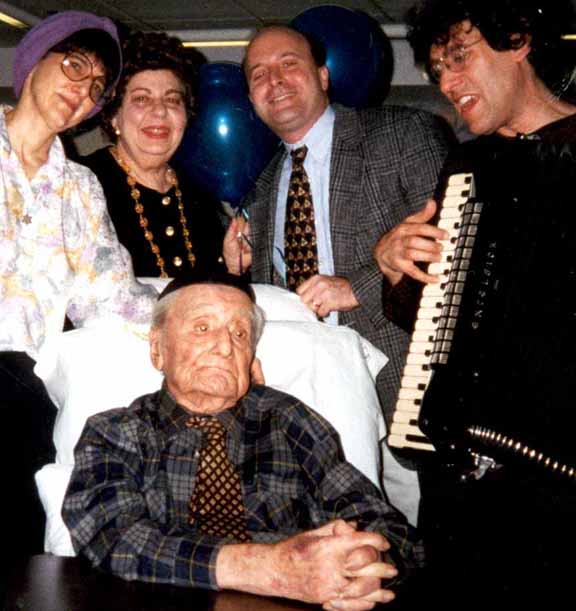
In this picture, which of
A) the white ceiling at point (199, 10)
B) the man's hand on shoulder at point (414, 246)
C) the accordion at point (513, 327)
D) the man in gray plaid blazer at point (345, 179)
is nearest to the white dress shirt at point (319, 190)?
the man in gray plaid blazer at point (345, 179)

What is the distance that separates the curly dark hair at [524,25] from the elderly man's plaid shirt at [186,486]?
108 centimetres

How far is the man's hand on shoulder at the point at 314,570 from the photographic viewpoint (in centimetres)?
159

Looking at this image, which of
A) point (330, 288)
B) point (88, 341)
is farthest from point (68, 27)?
point (330, 288)

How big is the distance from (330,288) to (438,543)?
0.85 m

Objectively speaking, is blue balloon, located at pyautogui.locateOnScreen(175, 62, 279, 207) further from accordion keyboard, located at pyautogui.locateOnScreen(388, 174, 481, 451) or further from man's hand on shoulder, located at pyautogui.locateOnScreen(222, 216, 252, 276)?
accordion keyboard, located at pyautogui.locateOnScreen(388, 174, 481, 451)

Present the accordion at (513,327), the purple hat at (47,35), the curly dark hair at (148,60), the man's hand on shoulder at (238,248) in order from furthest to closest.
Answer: the man's hand on shoulder at (238,248), the curly dark hair at (148,60), the purple hat at (47,35), the accordion at (513,327)

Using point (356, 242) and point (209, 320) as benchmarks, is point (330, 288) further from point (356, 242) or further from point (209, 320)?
point (209, 320)

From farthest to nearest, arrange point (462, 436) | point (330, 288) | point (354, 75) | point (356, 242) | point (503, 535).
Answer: point (354, 75), point (356, 242), point (330, 288), point (503, 535), point (462, 436)

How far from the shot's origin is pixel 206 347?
2.02 m

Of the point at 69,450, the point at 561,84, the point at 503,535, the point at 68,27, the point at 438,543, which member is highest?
the point at 68,27

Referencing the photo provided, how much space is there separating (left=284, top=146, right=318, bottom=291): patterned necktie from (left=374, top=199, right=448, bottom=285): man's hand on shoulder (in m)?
0.71

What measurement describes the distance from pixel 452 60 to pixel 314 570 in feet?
4.47

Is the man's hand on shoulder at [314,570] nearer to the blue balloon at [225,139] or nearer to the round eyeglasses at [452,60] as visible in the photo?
the round eyeglasses at [452,60]

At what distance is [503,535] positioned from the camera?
2.01m
